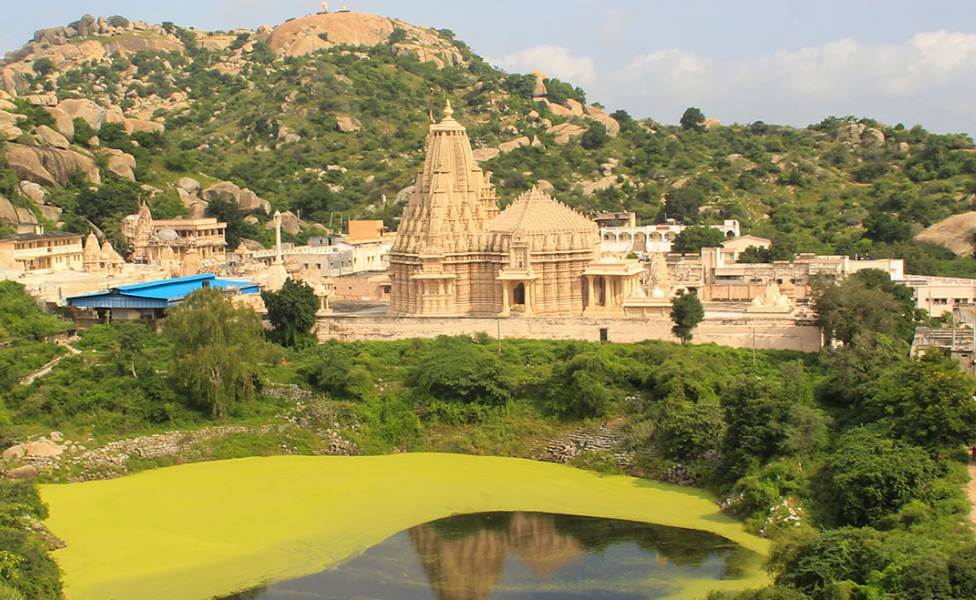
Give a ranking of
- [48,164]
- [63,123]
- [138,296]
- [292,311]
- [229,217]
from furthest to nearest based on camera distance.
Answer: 1. [63,123]
2. [229,217]
3. [48,164]
4. [138,296]
5. [292,311]

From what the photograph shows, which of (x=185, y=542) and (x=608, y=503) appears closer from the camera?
(x=185, y=542)

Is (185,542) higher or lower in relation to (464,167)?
lower

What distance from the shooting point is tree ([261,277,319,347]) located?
4100cm

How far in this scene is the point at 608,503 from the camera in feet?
101

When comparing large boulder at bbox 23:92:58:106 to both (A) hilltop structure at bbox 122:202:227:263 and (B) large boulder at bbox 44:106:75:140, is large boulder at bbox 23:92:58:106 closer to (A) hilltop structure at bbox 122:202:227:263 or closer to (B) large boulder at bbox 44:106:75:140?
(B) large boulder at bbox 44:106:75:140

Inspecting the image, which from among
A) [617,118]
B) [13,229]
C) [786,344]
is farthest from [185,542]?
[617,118]

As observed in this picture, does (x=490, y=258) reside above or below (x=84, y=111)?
below

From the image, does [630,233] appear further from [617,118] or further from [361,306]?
[617,118]

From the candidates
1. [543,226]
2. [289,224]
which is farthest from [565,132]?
[543,226]

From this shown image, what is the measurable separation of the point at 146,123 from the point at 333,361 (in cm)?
3960

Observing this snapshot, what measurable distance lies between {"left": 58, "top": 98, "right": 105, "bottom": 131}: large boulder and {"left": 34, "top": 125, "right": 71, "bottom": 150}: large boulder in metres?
3.90

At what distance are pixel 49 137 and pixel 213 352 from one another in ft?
105

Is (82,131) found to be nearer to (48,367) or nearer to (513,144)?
(513,144)

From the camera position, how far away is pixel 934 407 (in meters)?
29.1
